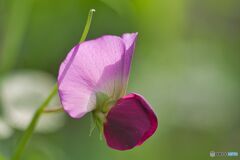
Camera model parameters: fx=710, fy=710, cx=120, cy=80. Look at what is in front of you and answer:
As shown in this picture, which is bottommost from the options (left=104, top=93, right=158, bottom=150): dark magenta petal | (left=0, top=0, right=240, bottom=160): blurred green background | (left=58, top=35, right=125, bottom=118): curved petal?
(left=0, top=0, right=240, bottom=160): blurred green background

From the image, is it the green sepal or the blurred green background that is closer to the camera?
the green sepal

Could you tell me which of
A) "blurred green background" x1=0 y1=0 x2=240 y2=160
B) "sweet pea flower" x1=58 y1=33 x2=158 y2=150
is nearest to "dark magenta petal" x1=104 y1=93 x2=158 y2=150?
"sweet pea flower" x1=58 y1=33 x2=158 y2=150

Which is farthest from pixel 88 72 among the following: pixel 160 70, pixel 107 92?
pixel 160 70

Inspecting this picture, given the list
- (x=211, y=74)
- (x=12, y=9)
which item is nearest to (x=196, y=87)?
(x=211, y=74)

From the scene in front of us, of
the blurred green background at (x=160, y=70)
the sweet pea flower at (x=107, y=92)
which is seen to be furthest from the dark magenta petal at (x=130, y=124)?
the blurred green background at (x=160, y=70)

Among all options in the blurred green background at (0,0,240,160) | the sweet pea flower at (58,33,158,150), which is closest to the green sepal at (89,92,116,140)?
the sweet pea flower at (58,33,158,150)

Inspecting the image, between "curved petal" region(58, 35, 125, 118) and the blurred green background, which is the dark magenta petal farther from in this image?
the blurred green background

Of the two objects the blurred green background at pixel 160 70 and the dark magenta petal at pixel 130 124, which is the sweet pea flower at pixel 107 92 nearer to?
the dark magenta petal at pixel 130 124

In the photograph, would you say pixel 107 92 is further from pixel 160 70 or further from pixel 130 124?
pixel 160 70

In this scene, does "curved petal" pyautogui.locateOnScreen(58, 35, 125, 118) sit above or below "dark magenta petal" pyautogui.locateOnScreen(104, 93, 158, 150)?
above
